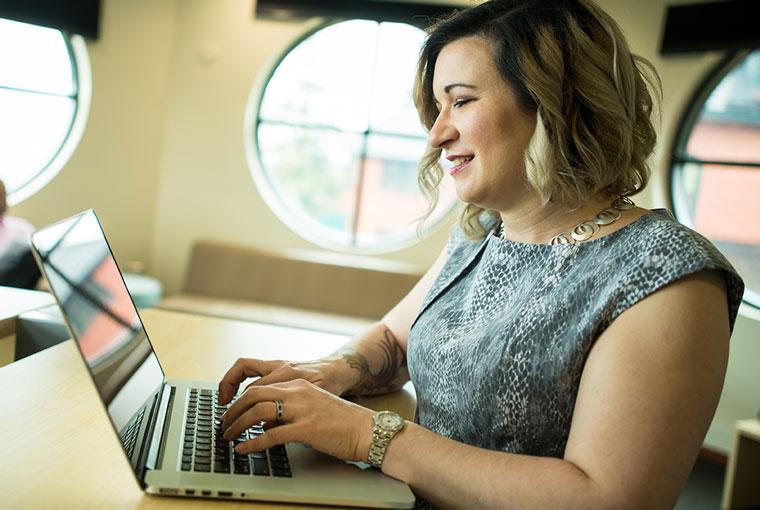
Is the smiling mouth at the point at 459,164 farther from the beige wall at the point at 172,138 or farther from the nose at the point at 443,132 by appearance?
the beige wall at the point at 172,138

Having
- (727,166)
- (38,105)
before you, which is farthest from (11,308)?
(727,166)

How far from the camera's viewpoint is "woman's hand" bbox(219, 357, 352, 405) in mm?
1157

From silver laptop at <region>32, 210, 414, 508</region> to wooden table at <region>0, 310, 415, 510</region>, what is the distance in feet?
0.08

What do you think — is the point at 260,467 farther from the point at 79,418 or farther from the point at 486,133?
the point at 486,133

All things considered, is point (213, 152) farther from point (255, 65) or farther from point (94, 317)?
point (94, 317)

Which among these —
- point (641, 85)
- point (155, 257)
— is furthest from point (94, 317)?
point (155, 257)

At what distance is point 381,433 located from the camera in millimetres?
962

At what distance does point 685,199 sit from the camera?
510 cm

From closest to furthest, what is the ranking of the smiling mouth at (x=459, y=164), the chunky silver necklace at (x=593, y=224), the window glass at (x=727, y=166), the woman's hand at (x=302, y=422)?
the woman's hand at (x=302, y=422), the chunky silver necklace at (x=593, y=224), the smiling mouth at (x=459, y=164), the window glass at (x=727, y=166)

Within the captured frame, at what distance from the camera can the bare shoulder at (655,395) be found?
2.81 ft

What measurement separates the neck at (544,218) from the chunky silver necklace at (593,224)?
0.01 meters

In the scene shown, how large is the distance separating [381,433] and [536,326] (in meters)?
0.28

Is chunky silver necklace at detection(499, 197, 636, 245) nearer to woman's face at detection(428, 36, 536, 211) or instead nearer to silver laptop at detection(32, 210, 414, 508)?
woman's face at detection(428, 36, 536, 211)

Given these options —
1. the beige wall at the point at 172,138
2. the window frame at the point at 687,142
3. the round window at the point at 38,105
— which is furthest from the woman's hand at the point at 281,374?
the round window at the point at 38,105
